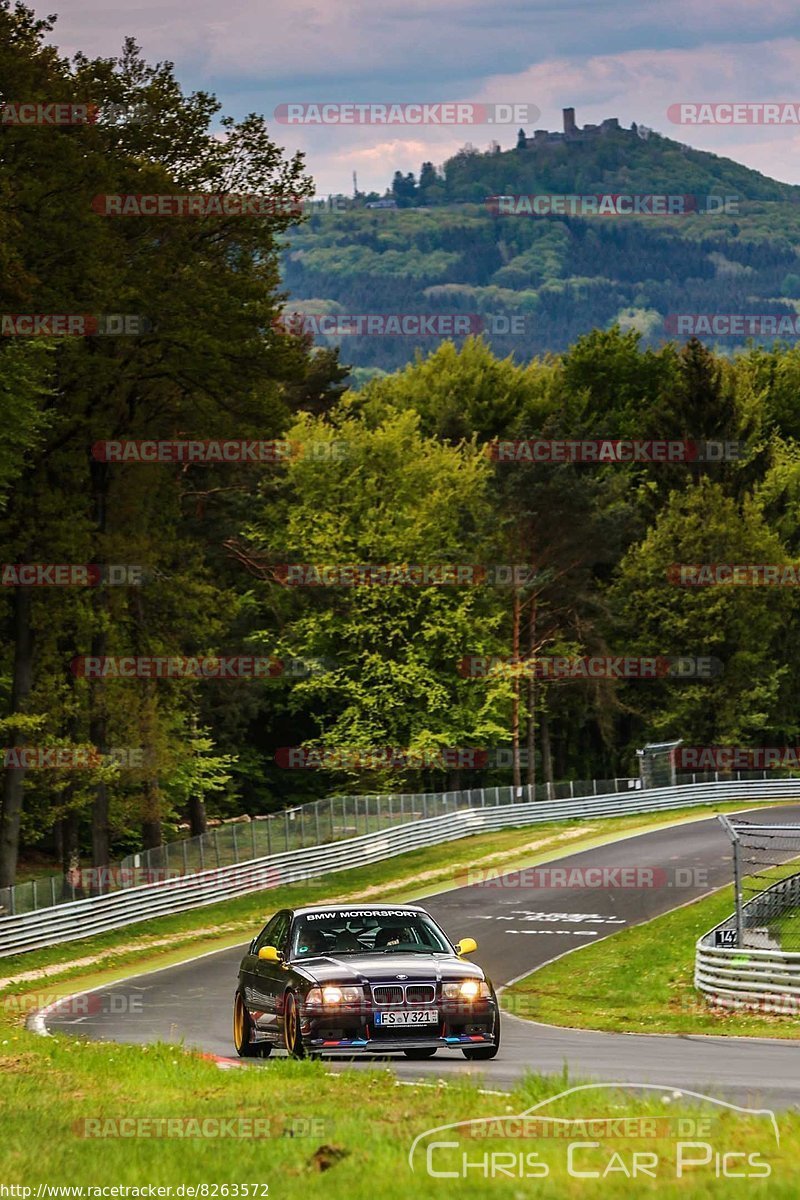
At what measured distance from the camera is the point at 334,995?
15.2m

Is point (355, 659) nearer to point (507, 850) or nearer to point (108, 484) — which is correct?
point (507, 850)

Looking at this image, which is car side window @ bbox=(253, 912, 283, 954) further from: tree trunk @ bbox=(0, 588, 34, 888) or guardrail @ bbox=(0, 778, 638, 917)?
tree trunk @ bbox=(0, 588, 34, 888)

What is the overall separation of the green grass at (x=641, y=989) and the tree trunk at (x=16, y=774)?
47.7 feet

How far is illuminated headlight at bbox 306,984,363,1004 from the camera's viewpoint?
15.2 meters

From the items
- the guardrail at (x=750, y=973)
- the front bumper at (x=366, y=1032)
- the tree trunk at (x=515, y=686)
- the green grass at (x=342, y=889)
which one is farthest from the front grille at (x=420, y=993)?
the tree trunk at (x=515, y=686)

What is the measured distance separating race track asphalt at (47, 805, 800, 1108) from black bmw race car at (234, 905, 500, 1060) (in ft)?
0.88

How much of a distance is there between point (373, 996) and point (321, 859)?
33.4 meters

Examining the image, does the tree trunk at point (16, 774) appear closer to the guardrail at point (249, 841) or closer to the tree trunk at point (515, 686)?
the guardrail at point (249, 841)

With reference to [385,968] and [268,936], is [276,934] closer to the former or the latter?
[268,936]

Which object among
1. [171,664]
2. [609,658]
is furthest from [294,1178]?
[609,658]

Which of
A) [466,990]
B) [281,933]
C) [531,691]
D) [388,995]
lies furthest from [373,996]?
[531,691]

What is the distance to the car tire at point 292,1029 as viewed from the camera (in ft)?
50.3

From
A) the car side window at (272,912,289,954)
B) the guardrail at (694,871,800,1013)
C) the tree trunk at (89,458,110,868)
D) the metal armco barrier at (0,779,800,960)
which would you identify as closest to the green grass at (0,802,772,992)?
the metal armco barrier at (0,779,800,960)

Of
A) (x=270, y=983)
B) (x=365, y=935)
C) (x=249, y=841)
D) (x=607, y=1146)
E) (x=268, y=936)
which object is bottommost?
(x=249, y=841)
